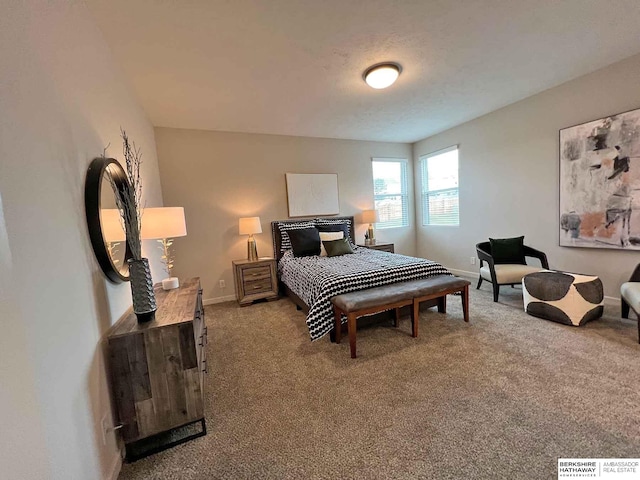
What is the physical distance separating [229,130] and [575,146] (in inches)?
176

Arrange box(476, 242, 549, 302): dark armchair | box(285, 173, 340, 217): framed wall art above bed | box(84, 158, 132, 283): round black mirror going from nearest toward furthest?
box(84, 158, 132, 283): round black mirror → box(476, 242, 549, 302): dark armchair → box(285, 173, 340, 217): framed wall art above bed

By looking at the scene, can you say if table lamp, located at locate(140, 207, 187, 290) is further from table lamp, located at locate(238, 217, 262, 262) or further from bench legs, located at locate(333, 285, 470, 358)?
table lamp, located at locate(238, 217, 262, 262)

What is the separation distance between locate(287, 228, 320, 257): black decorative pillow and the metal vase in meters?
2.56

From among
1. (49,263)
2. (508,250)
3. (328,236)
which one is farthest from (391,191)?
(49,263)

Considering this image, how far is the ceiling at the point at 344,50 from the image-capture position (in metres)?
1.87

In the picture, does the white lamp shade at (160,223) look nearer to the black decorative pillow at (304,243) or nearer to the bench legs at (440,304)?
the black decorative pillow at (304,243)

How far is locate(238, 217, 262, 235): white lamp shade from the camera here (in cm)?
397

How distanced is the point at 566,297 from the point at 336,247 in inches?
102

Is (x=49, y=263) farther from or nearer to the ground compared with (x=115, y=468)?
farther from the ground

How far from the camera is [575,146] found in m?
3.13

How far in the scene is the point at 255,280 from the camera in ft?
12.9

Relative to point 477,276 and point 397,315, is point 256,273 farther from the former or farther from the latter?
point 477,276

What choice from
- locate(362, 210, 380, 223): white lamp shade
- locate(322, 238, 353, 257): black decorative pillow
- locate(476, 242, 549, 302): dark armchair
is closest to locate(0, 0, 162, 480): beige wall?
locate(322, 238, 353, 257): black decorative pillow

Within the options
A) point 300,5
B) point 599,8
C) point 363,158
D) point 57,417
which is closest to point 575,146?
point 599,8
